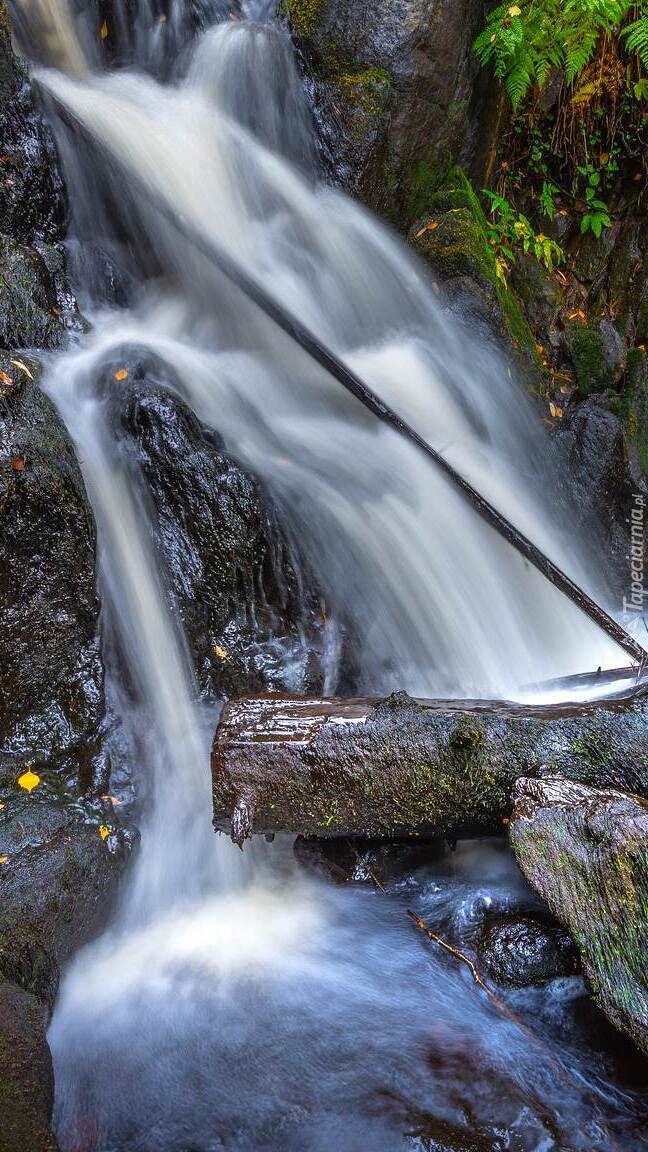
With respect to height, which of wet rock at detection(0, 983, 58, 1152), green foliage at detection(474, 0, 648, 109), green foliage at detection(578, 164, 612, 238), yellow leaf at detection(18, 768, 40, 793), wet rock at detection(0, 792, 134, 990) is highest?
green foliage at detection(474, 0, 648, 109)

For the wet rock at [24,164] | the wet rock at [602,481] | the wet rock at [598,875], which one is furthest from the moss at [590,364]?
the wet rock at [598,875]

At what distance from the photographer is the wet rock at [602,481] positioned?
18.4 feet

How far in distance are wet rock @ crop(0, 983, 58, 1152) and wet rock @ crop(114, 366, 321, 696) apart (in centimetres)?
157

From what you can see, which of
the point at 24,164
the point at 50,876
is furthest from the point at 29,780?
the point at 24,164

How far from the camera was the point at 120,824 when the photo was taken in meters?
3.06

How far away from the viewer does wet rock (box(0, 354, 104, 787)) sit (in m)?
3.02

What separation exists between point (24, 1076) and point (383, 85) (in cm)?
678

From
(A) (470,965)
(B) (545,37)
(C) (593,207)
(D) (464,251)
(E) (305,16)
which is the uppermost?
(B) (545,37)

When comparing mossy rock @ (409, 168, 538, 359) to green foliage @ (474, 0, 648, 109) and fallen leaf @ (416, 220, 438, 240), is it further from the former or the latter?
green foliage @ (474, 0, 648, 109)

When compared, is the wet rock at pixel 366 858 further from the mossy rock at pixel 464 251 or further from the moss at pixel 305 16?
the moss at pixel 305 16

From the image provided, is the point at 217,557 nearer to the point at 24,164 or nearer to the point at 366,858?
the point at 366,858

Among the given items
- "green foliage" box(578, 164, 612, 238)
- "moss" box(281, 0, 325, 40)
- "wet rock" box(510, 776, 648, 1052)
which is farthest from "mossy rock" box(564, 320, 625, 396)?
"wet rock" box(510, 776, 648, 1052)

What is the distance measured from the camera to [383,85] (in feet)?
20.2

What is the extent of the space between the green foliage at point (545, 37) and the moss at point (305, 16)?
1407 mm
